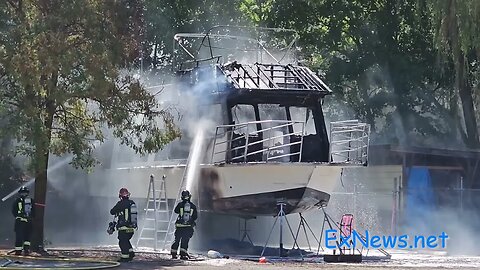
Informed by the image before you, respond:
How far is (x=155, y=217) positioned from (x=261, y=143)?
3.09 metres

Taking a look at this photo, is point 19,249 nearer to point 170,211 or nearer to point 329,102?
point 170,211

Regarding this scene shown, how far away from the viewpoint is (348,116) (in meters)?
34.4

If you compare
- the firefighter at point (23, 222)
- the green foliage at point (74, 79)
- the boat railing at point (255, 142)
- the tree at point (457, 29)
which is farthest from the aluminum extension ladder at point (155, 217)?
the tree at point (457, 29)

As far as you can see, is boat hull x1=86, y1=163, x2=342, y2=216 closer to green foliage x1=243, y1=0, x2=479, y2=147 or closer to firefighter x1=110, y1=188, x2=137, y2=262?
firefighter x1=110, y1=188, x2=137, y2=262

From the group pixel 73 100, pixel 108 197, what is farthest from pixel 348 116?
pixel 73 100

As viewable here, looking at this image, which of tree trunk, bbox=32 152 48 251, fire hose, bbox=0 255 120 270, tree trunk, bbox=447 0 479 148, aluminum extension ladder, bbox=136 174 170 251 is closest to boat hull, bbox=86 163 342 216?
aluminum extension ladder, bbox=136 174 170 251

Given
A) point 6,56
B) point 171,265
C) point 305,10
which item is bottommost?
point 171,265

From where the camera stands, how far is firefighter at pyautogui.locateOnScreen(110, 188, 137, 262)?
1616 cm

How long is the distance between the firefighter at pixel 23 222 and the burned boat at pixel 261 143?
4.07 meters

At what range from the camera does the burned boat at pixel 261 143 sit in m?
18.1

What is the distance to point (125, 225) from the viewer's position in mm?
16188

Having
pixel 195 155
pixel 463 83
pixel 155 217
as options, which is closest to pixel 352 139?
pixel 195 155

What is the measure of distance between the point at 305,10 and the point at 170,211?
48.2 feet

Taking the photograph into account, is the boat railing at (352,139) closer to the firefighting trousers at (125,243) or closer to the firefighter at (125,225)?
the firefighter at (125,225)
